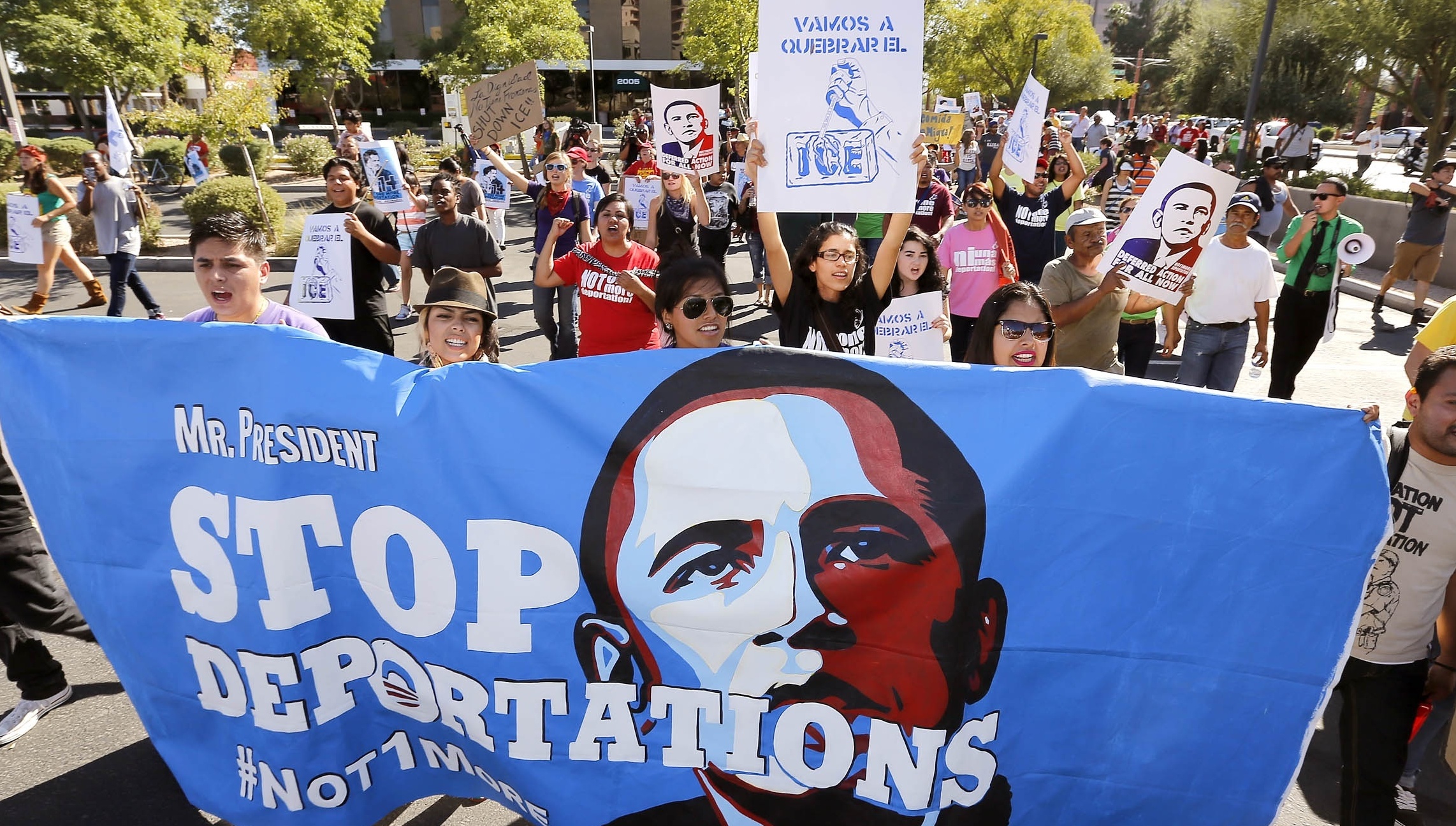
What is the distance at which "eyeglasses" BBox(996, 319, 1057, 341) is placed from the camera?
3225 millimetres

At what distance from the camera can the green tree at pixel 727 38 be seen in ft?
80.4

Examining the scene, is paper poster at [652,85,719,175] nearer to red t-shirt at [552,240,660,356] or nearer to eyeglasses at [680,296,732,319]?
red t-shirt at [552,240,660,356]

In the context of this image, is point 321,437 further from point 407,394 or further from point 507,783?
point 507,783

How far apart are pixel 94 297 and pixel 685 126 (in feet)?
24.9

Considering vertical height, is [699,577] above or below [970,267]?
below

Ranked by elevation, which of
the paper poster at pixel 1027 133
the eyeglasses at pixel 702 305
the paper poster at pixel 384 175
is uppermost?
the paper poster at pixel 1027 133

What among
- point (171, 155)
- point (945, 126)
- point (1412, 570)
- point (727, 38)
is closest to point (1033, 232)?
point (1412, 570)

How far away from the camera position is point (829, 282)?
12.8 feet

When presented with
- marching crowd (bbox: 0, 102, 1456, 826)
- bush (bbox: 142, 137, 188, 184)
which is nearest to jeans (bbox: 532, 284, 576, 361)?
marching crowd (bbox: 0, 102, 1456, 826)

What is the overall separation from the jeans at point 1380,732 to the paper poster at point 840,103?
2.48 meters

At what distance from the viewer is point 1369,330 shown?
1036cm

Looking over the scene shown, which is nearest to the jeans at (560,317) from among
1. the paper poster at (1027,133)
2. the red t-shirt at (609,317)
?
the red t-shirt at (609,317)

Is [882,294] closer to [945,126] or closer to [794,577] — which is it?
[794,577]

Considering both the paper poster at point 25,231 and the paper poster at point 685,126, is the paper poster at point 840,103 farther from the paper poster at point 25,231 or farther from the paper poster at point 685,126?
the paper poster at point 25,231
